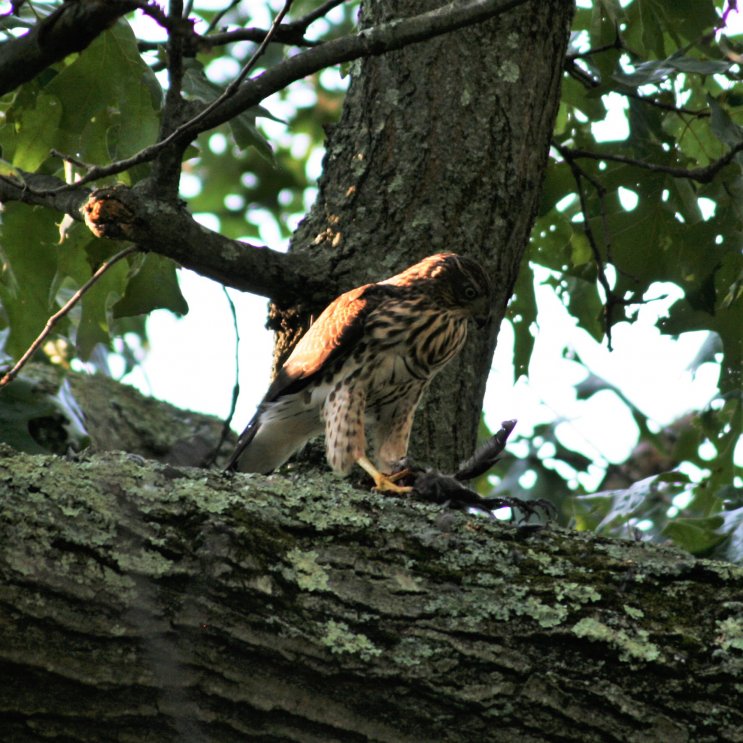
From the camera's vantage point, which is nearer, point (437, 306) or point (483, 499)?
point (483, 499)

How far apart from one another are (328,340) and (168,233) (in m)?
1.11

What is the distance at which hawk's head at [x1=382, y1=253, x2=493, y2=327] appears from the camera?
445 centimetres

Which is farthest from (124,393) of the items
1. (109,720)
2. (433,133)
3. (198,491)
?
(109,720)

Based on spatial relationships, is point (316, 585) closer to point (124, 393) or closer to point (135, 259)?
point (135, 259)

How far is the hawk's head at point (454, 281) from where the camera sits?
4447mm

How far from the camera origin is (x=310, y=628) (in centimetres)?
247

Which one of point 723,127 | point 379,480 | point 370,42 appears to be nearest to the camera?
point 370,42

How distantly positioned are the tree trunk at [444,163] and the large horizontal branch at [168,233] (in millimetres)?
301

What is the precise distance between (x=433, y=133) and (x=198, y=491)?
7.42ft

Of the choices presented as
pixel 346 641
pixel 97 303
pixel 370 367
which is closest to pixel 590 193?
pixel 370 367

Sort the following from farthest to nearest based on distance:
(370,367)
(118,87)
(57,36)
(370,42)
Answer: (370,367) < (118,87) < (370,42) < (57,36)

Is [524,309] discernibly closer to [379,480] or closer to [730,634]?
[379,480]

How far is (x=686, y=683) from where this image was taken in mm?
2502

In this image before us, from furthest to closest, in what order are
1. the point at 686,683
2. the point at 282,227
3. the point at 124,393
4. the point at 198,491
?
the point at 282,227 < the point at 124,393 < the point at 198,491 < the point at 686,683
